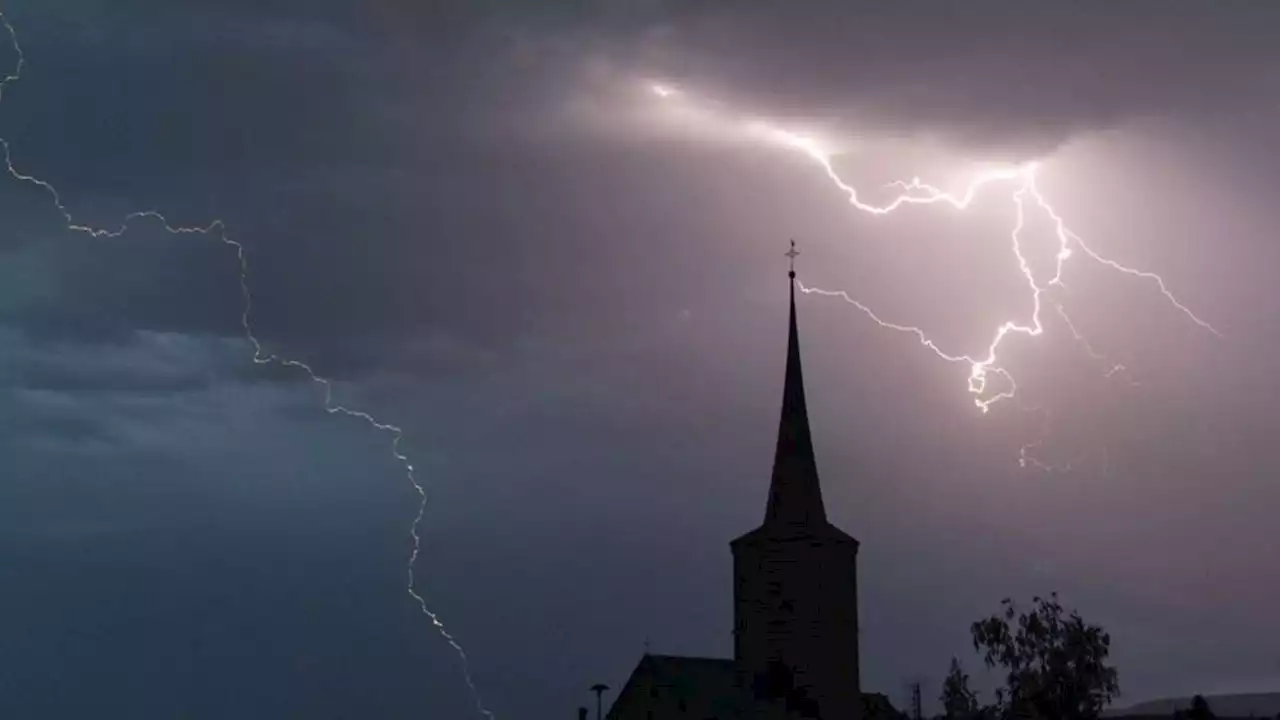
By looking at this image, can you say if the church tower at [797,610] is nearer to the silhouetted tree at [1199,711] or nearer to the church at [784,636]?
the church at [784,636]

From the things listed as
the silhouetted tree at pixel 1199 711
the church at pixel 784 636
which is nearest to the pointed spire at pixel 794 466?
the church at pixel 784 636

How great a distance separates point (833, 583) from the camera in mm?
72312

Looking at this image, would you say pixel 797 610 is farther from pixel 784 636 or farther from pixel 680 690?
pixel 680 690

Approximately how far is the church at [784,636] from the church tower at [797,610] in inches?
1.7

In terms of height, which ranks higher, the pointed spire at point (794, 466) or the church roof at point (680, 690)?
the pointed spire at point (794, 466)

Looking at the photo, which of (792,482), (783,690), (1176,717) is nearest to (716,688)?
(783,690)

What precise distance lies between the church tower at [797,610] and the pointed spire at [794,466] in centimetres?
6

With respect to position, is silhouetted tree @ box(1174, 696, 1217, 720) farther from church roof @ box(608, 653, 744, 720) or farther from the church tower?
church roof @ box(608, 653, 744, 720)

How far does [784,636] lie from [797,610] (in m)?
1.25

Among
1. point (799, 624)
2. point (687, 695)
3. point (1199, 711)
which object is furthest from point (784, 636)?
point (1199, 711)

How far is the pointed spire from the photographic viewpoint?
7400cm

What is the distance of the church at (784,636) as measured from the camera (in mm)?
70875

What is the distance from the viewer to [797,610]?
7100cm

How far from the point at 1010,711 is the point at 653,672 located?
1593 cm
